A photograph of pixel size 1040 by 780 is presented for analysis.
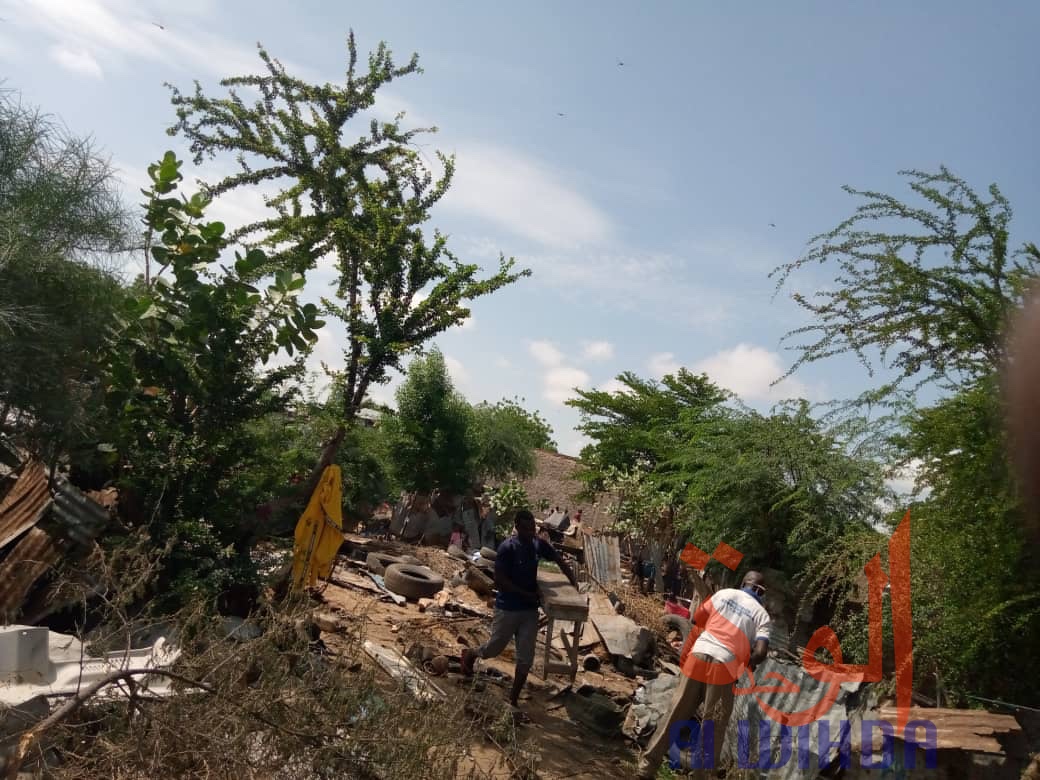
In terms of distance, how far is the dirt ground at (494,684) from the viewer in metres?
5.63

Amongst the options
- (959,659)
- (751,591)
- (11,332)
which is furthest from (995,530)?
(11,332)

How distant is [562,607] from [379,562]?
642 cm

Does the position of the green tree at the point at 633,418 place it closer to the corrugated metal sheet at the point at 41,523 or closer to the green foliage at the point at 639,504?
the green foliage at the point at 639,504

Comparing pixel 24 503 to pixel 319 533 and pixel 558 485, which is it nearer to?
pixel 319 533

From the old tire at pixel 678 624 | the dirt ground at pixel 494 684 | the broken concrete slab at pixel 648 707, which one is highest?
the old tire at pixel 678 624

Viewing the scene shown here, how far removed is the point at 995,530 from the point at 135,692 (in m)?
6.05

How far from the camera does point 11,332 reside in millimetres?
5867

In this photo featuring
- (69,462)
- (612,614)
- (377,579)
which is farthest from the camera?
(377,579)

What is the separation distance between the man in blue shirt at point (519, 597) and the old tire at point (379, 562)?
632 centimetres

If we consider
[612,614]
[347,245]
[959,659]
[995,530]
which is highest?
[347,245]

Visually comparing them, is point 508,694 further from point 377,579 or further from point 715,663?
point 377,579

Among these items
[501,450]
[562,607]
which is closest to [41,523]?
[562,607]

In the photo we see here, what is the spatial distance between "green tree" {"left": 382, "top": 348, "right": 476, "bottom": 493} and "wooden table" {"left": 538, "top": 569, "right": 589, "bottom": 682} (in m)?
14.9

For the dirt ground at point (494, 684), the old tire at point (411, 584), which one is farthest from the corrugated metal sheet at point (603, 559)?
the old tire at point (411, 584)
